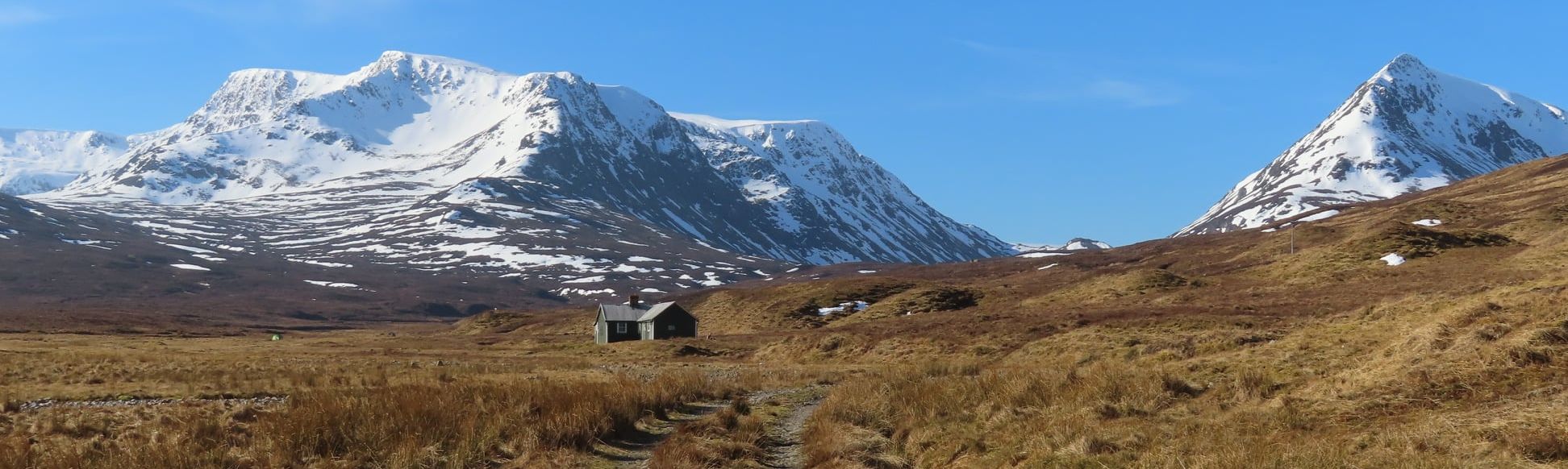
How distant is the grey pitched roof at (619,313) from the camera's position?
93500mm

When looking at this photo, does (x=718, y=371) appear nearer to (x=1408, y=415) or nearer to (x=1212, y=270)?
(x=1408, y=415)

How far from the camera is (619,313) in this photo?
94.9 m

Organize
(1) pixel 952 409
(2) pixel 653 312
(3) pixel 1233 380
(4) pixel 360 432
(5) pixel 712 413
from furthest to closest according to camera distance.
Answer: (2) pixel 653 312
(5) pixel 712 413
(1) pixel 952 409
(3) pixel 1233 380
(4) pixel 360 432

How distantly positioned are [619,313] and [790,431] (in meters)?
75.6

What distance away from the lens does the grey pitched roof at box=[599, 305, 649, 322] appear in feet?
307

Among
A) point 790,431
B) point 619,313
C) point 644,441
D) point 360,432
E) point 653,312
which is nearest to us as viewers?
point 360,432

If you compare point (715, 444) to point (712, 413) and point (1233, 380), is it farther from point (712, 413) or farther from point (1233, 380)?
point (1233, 380)

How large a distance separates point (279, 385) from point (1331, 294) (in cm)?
5483

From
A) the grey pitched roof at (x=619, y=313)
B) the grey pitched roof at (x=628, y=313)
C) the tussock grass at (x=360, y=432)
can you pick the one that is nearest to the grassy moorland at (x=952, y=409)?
the tussock grass at (x=360, y=432)

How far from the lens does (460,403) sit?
19500 millimetres

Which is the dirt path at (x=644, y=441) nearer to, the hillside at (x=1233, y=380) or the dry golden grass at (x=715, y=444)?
the dry golden grass at (x=715, y=444)

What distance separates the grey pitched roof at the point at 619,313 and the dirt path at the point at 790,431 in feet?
210

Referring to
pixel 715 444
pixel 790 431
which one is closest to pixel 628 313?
pixel 790 431

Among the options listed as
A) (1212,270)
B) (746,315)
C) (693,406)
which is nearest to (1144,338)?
(693,406)
